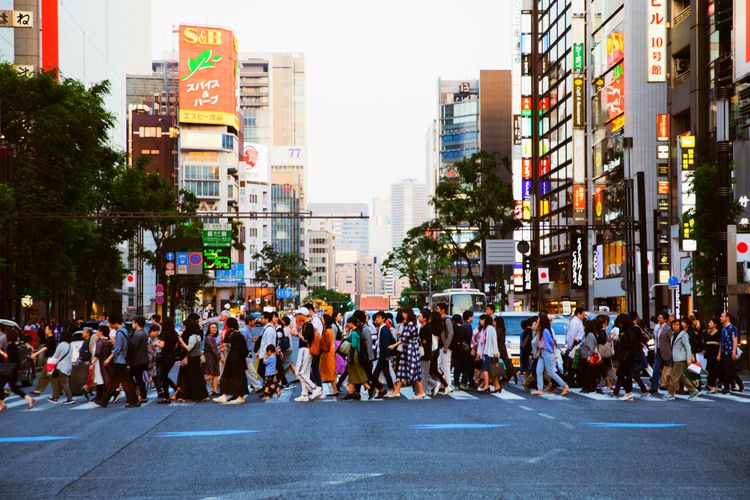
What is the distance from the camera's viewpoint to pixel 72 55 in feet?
278

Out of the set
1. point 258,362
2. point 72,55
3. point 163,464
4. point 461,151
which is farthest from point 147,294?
point 163,464

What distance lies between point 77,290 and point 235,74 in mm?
92858

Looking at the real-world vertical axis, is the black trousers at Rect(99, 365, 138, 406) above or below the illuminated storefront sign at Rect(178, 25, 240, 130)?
below

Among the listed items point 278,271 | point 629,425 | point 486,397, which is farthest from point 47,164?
point 278,271

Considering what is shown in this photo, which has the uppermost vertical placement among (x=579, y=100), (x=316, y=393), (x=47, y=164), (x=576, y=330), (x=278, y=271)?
(x=579, y=100)

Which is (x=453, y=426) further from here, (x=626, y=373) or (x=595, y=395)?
(x=595, y=395)

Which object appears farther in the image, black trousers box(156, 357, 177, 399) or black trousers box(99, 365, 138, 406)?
black trousers box(156, 357, 177, 399)

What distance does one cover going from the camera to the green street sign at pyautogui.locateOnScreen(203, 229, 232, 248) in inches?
2527

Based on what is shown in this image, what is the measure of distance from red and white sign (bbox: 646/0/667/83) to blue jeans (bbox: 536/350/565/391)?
3109 cm

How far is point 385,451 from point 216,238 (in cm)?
5327

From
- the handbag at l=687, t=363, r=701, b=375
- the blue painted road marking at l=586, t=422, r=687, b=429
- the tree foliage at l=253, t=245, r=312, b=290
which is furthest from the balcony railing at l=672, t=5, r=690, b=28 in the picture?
the tree foliage at l=253, t=245, r=312, b=290

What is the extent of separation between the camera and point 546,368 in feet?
72.1

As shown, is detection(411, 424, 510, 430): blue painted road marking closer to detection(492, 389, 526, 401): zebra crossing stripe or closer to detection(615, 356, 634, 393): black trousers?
detection(492, 389, 526, 401): zebra crossing stripe

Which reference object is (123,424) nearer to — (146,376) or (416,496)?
(146,376)
